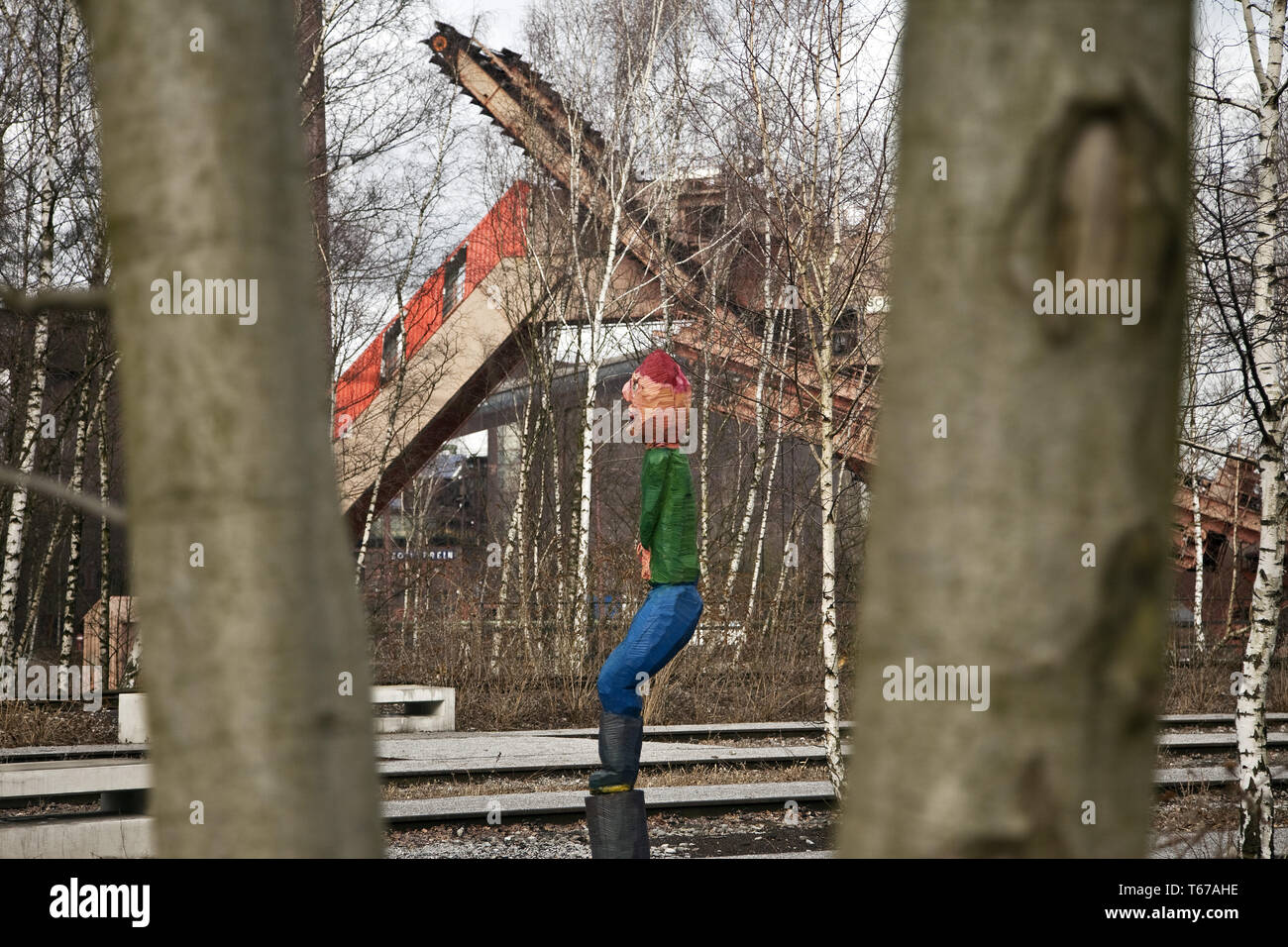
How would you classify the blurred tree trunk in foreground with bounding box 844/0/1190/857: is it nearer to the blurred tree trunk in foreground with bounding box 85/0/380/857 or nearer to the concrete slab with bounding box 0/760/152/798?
the blurred tree trunk in foreground with bounding box 85/0/380/857

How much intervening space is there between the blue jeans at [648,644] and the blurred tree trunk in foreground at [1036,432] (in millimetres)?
3931

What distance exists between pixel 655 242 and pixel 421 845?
521 inches

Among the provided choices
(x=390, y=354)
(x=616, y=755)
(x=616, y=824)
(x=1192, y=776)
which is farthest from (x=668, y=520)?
(x=390, y=354)

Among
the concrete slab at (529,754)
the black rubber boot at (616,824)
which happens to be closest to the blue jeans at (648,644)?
the black rubber boot at (616,824)

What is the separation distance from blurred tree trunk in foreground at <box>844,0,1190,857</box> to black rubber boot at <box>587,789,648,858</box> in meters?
3.98

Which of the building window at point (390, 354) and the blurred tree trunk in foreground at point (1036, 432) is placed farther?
the building window at point (390, 354)

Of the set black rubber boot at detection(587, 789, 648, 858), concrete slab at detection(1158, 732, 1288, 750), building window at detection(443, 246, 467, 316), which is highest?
building window at detection(443, 246, 467, 316)

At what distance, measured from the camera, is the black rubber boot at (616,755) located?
4.95m

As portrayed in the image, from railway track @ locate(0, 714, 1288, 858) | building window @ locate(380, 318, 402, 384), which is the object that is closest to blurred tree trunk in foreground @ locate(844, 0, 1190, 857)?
railway track @ locate(0, 714, 1288, 858)

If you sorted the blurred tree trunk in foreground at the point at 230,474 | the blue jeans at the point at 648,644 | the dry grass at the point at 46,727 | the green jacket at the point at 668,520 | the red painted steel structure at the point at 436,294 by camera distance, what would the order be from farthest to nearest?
1. the red painted steel structure at the point at 436,294
2. the dry grass at the point at 46,727
3. the green jacket at the point at 668,520
4. the blue jeans at the point at 648,644
5. the blurred tree trunk in foreground at the point at 230,474

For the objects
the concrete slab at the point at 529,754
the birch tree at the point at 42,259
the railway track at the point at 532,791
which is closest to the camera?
the railway track at the point at 532,791

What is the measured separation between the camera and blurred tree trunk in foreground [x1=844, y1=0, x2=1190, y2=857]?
1.02 meters

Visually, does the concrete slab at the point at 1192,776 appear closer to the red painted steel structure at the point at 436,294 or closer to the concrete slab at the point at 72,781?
the concrete slab at the point at 72,781

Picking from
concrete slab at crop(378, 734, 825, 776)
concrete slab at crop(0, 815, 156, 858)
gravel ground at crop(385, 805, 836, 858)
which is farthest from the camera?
concrete slab at crop(378, 734, 825, 776)
